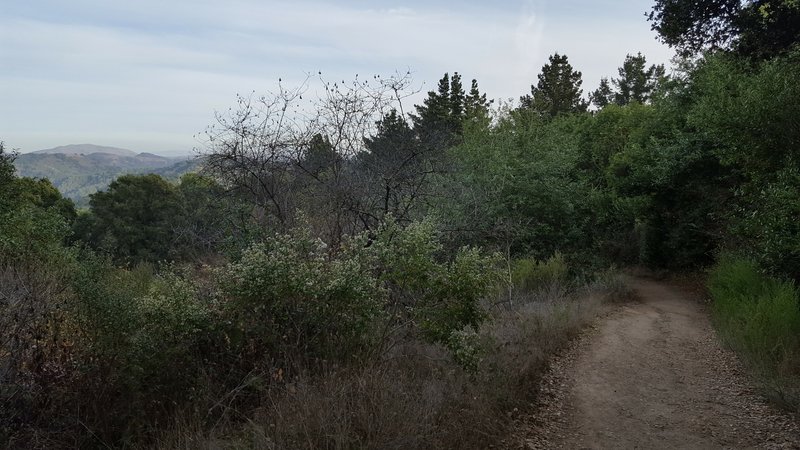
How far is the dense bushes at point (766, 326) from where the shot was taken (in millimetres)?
6958

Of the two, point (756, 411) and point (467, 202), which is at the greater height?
point (467, 202)

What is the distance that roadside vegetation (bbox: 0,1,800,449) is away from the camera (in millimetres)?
4812

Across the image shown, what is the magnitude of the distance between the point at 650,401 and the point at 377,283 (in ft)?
13.2

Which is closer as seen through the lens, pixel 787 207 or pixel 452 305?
pixel 452 305

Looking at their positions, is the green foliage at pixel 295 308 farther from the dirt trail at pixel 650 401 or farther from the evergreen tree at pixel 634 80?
the evergreen tree at pixel 634 80

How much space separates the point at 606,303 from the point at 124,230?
29.3m

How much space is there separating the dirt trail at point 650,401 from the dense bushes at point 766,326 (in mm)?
309

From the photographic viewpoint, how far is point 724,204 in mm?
18078

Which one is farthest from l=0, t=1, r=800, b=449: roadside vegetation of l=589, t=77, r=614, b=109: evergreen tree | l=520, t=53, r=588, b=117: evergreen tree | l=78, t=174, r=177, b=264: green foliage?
l=589, t=77, r=614, b=109: evergreen tree

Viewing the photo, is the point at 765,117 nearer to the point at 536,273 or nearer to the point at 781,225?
the point at 781,225

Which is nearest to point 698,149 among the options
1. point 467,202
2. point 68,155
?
point 467,202

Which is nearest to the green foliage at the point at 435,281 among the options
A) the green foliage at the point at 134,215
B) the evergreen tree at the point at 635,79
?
the green foliage at the point at 134,215

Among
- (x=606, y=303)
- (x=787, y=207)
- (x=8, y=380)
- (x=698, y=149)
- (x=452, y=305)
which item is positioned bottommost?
(x=606, y=303)

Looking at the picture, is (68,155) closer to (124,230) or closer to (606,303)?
(124,230)
